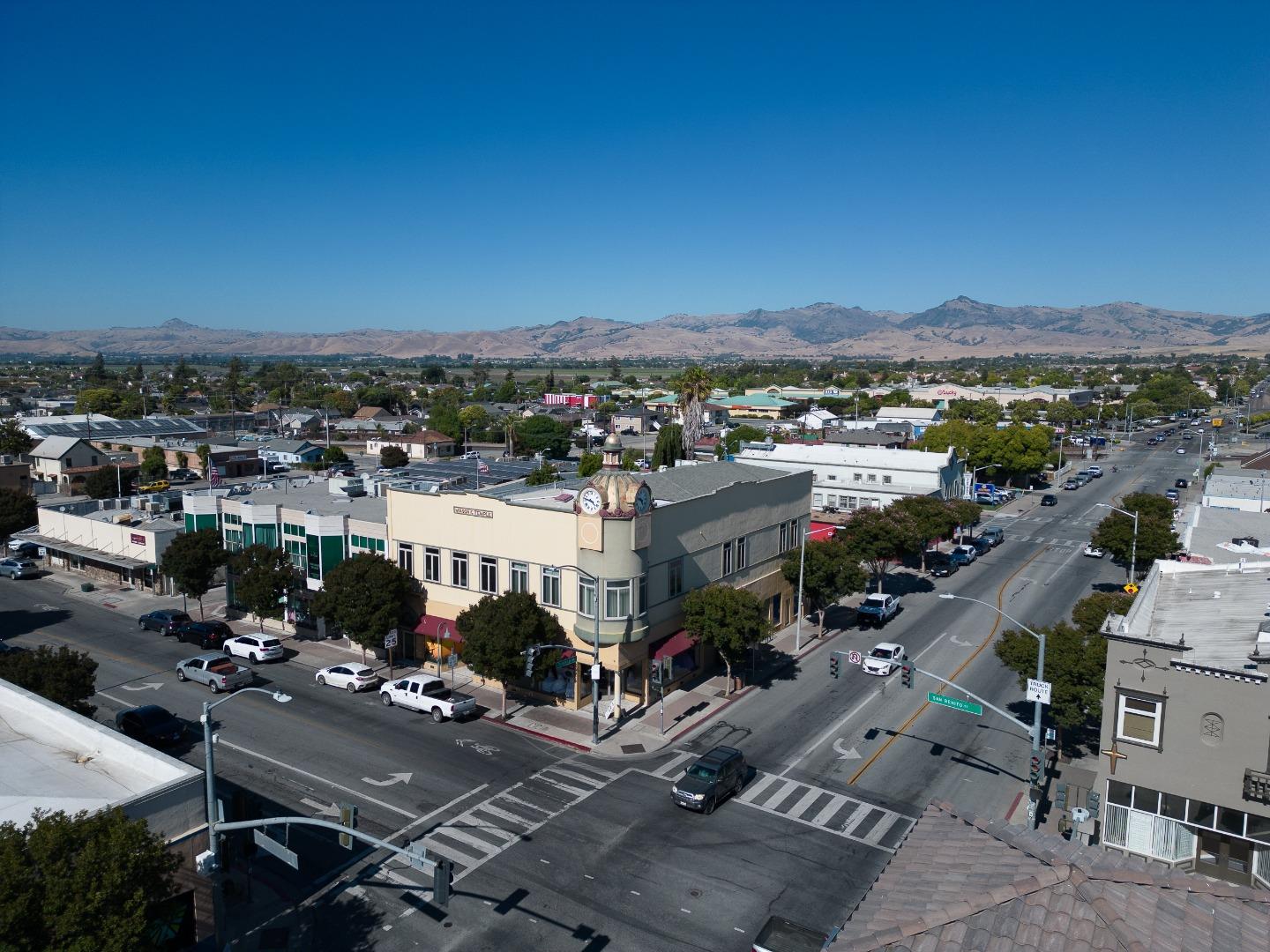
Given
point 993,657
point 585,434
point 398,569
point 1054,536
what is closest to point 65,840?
point 398,569

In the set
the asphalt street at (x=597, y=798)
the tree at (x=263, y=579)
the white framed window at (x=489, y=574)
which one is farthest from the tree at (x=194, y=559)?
the white framed window at (x=489, y=574)

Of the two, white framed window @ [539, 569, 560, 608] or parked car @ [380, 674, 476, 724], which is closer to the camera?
parked car @ [380, 674, 476, 724]

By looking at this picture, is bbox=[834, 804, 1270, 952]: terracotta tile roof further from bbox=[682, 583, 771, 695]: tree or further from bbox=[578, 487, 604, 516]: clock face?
bbox=[682, 583, 771, 695]: tree

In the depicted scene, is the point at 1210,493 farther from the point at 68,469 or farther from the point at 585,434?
the point at 68,469

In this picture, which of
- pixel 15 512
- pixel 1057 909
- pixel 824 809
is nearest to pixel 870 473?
pixel 824 809

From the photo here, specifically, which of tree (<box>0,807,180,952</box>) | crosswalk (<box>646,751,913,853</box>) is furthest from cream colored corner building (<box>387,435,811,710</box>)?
tree (<box>0,807,180,952</box>)

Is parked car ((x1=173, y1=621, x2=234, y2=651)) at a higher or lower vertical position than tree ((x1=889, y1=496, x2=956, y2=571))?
lower

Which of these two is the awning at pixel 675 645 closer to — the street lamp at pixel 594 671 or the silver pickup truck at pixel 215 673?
the street lamp at pixel 594 671
